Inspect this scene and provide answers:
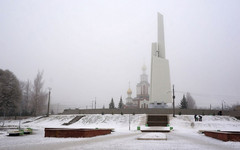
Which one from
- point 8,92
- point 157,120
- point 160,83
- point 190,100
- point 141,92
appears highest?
point 160,83

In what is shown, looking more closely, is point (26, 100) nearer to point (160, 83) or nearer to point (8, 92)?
point (8, 92)

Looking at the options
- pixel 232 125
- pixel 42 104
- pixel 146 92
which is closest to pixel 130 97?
pixel 146 92

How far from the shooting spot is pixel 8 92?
37438 mm

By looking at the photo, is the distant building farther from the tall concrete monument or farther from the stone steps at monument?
the stone steps at monument

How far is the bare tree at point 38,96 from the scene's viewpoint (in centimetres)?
4966

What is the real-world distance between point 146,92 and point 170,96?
3043cm

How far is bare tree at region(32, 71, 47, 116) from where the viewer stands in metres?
49.7

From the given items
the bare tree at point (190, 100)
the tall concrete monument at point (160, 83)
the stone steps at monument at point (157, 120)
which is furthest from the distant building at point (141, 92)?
the stone steps at monument at point (157, 120)

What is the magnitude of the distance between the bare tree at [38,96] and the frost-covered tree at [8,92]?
1009 cm

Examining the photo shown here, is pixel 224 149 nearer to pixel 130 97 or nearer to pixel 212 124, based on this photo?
pixel 212 124

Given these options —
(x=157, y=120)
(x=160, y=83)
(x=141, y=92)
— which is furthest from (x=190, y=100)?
(x=157, y=120)

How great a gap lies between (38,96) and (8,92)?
1287 cm

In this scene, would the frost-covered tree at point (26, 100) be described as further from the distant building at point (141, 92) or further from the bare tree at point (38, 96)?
the distant building at point (141, 92)

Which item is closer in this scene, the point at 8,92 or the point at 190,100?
the point at 8,92
